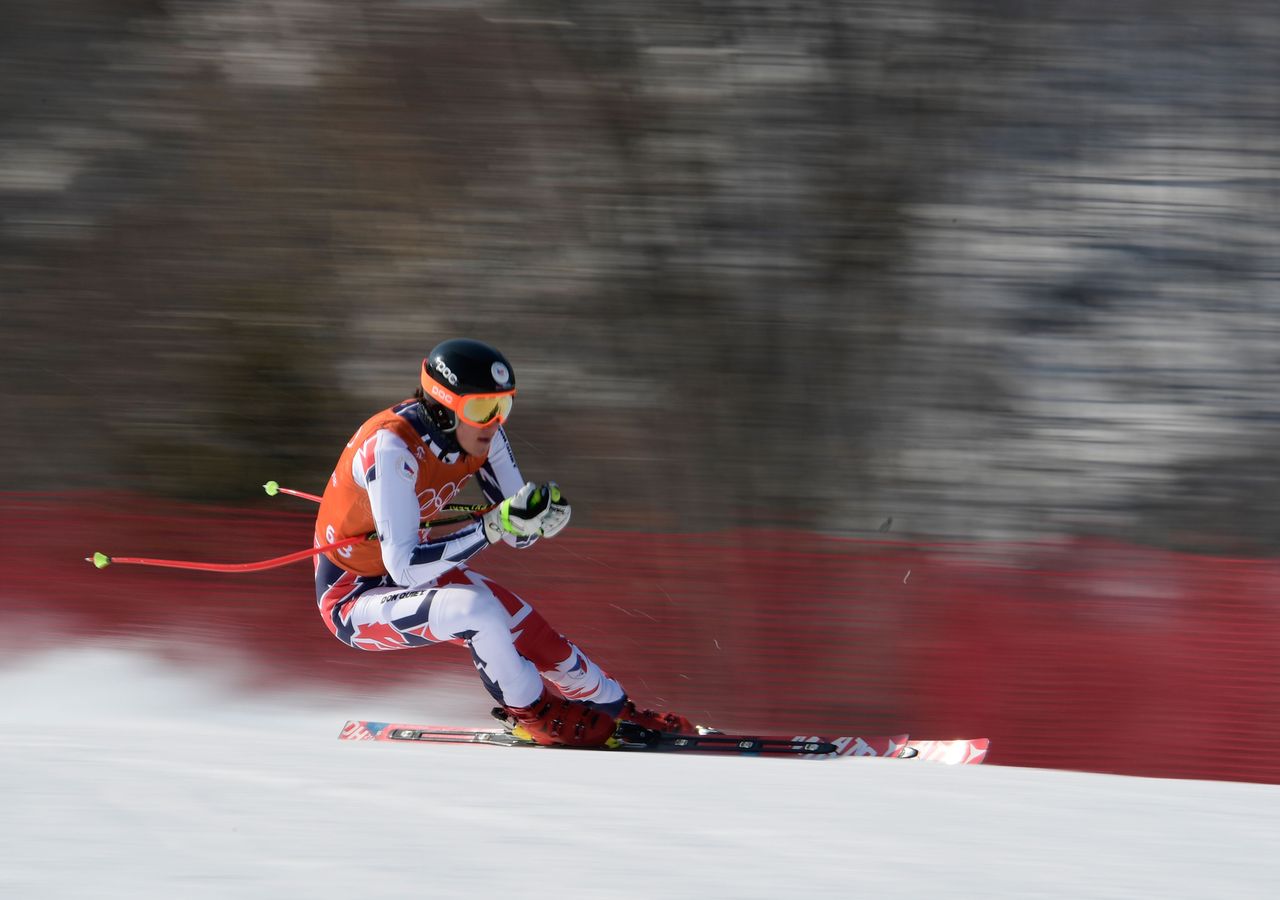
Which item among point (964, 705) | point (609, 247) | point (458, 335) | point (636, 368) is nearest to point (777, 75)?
point (609, 247)

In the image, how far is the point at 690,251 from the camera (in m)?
6.25

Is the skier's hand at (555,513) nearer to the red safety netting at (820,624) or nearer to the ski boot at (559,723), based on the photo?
the ski boot at (559,723)

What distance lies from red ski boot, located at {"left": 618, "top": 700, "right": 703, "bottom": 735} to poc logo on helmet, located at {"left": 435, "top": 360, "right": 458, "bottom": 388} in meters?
1.21

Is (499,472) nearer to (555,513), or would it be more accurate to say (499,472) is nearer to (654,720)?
(555,513)

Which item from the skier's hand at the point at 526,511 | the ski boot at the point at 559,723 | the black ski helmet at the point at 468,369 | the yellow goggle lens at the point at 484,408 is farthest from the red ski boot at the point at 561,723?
the black ski helmet at the point at 468,369

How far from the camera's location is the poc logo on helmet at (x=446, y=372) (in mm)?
3691

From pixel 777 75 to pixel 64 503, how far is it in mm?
3929

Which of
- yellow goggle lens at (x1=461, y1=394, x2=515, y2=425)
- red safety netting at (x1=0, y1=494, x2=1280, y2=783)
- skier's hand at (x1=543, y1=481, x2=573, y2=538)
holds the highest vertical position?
yellow goggle lens at (x1=461, y1=394, x2=515, y2=425)

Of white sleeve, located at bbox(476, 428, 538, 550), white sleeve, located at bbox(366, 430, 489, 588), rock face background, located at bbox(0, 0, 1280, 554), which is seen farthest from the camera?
rock face background, located at bbox(0, 0, 1280, 554)

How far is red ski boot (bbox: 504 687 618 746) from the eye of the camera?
3.88 meters

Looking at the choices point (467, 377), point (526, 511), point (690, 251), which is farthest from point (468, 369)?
point (690, 251)

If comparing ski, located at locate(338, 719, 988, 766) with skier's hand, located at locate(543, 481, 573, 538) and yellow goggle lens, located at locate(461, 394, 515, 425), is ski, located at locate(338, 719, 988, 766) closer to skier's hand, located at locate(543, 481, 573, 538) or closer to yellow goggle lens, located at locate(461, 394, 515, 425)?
skier's hand, located at locate(543, 481, 573, 538)

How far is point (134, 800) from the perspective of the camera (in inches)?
117

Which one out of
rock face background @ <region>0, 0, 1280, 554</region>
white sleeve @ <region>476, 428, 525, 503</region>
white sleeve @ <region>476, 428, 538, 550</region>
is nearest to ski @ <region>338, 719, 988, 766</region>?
white sleeve @ <region>476, 428, 538, 550</region>
